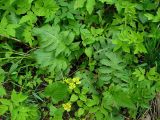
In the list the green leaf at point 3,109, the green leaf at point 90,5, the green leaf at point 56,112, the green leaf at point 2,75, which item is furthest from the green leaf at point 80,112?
the green leaf at point 90,5

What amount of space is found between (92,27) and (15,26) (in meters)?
0.70

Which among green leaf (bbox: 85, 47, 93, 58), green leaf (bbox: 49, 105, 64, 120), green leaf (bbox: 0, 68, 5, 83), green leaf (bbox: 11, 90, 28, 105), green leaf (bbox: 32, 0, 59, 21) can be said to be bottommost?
green leaf (bbox: 49, 105, 64, 120)

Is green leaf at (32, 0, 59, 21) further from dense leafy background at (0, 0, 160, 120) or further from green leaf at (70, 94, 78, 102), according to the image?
green leaf at (70, 94, 78, 102)

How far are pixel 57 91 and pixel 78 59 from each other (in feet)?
1.52

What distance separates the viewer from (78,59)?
11.0 ft

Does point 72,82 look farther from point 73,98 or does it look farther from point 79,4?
point 79,4

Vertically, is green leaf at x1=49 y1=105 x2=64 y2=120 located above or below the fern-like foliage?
below

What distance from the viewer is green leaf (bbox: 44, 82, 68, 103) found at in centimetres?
303

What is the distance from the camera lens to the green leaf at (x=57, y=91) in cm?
303

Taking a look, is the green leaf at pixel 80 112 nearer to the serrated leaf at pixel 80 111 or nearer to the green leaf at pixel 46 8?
the serrated leaf at pixel 80 111

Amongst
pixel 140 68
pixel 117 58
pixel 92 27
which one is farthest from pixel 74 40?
pixel 140 68

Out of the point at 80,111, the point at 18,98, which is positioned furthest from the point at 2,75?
the point at 80,111

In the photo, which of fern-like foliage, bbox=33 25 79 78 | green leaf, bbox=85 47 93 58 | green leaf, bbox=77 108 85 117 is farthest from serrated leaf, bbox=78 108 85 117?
green leaf, bbox=85 47 93 58

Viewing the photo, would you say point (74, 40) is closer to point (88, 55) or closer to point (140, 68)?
point (88, 55)
